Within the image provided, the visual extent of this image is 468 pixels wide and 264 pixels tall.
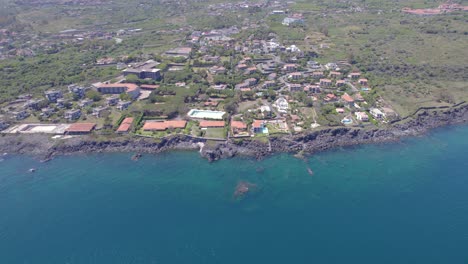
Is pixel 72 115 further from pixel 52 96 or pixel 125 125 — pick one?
pixel 125 125

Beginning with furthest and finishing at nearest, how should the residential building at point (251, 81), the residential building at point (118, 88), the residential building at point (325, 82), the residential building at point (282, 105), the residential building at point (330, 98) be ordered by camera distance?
the residential building at point (251, 81) < the residential building at point (325, 82) < the residential building at point (118, 88) < the residential building at point (330, 98) < the residential building at point (282, 105)

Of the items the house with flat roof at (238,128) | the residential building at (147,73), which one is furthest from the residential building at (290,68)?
the residential building at (147,73)

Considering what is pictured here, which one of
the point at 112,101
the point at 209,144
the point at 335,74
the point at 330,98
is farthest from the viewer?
the point at 335,74

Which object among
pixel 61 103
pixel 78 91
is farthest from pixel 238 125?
pixel 78 91

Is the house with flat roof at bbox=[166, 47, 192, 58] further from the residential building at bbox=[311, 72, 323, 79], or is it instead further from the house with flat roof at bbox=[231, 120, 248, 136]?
the house with flat roof at bbox=[231, 120, 248, 136]

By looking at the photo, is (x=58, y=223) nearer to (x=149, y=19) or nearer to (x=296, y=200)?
(x=296, y=200)

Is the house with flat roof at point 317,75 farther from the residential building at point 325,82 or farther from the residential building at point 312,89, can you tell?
the residential building at point 312,89

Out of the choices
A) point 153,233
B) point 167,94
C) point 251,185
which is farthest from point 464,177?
point 167,94
